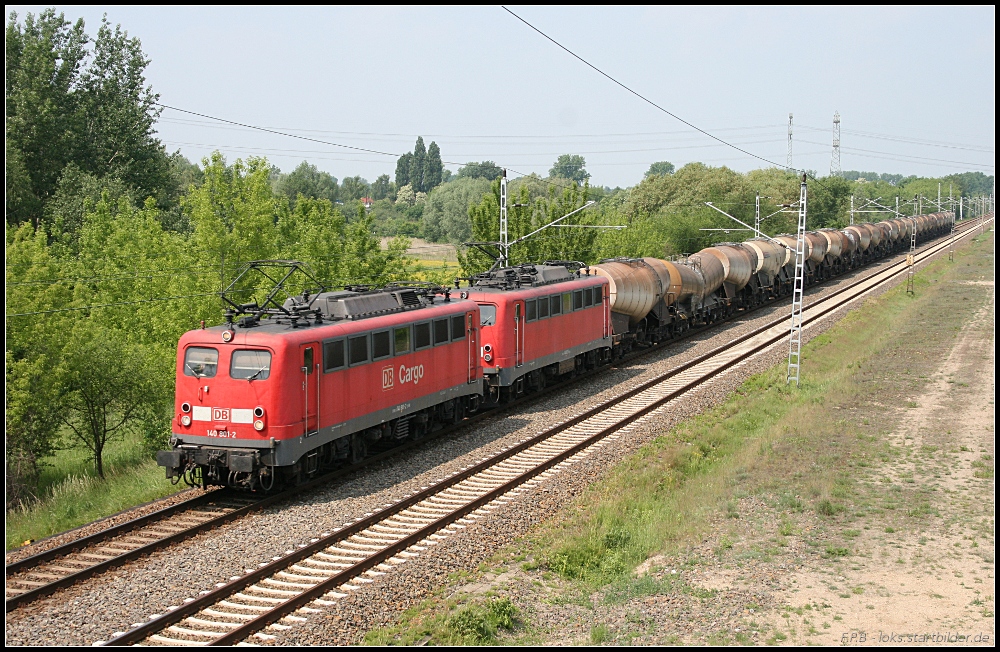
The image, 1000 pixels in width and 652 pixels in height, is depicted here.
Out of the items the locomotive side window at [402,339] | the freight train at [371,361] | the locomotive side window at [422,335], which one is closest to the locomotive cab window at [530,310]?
the freight train at [371,361]

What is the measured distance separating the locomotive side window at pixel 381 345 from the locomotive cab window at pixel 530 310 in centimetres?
656

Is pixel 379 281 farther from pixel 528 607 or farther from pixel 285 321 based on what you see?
pixel 528 607

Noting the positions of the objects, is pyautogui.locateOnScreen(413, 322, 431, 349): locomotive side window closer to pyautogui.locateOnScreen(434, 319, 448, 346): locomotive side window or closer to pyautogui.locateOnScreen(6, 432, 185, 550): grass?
pyautogui.locateOnScreen(434, 319, 448, 346): locomotive side window

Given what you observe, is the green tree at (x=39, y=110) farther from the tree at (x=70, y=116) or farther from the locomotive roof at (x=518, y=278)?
the locomotive roof at (x=518, y=278)

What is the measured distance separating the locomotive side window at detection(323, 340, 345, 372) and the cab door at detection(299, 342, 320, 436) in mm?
254

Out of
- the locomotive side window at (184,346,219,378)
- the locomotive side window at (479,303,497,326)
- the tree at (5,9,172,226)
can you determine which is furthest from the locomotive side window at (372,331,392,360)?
the tree at (5,9,172,226)

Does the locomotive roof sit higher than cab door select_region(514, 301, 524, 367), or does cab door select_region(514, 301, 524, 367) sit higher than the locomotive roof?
the locomotive roof

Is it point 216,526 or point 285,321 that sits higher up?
point 285,321

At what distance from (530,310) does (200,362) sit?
10822mm

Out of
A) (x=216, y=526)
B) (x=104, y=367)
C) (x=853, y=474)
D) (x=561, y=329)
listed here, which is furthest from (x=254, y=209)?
(x=853, y=474)

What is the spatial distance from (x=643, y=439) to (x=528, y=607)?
10029 millimetres

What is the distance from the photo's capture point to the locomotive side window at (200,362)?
1638 centimetres

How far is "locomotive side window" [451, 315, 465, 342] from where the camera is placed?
21875 mm

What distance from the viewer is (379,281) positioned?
35.9 metres
